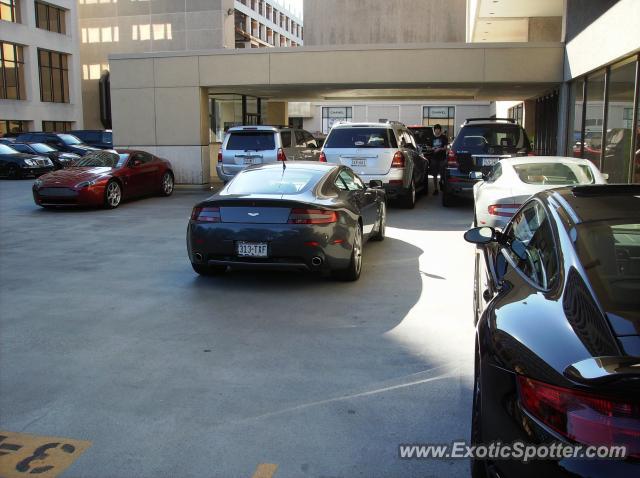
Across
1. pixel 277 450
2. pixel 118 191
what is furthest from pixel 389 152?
pixel 277 450

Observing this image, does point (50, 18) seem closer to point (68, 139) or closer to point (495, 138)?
point (68, 139)

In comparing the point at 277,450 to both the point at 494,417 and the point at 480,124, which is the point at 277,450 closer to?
the point at 494,417

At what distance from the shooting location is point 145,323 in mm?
6129

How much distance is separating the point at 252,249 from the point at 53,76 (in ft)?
165

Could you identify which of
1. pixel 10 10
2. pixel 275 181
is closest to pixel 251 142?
pixel 275 181

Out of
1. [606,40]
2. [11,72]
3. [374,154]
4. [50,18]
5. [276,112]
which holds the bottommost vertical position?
[374,154]

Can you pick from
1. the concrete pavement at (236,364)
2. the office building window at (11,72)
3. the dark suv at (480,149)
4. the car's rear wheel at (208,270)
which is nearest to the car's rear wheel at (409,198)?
the dark suv at (480,149)

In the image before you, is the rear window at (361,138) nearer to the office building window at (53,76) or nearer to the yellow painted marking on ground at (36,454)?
the yellow painted marking on ground at (36,454)

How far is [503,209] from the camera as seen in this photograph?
849cm

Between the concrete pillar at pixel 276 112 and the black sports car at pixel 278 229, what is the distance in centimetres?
2056

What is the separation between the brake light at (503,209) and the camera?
8.43 meters

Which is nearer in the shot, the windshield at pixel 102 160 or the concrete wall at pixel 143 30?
the windshield at pixel 102 160

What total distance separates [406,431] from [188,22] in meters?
58.4

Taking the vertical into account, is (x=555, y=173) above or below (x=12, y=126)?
below
